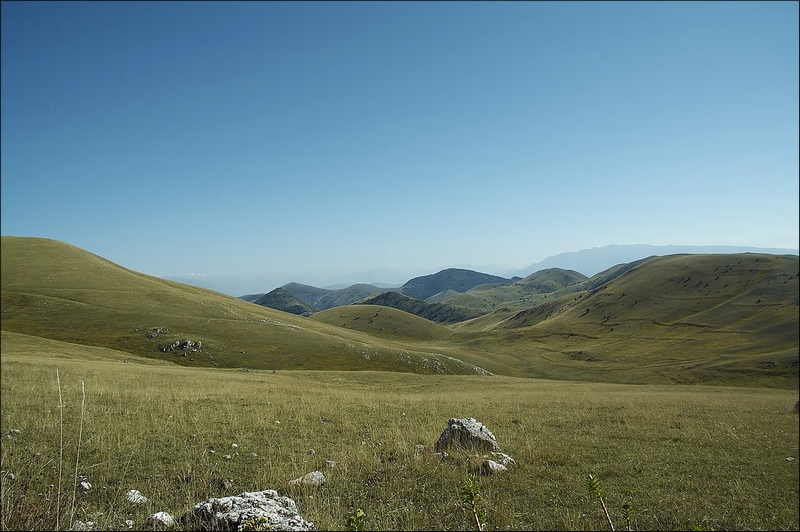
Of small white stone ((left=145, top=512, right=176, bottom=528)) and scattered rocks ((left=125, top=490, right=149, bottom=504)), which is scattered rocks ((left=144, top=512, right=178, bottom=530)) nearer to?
small white stone ((left=145, top=512, right=176, bottom=528))

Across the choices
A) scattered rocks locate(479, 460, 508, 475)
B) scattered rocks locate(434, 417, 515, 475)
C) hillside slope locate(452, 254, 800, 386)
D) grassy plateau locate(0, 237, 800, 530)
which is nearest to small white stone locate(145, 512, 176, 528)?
grassy plateau locate(0, 237, 800, 530)

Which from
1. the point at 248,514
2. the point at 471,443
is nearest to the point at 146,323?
the point at 471,443

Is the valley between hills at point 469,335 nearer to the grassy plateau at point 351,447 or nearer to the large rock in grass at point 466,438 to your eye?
the grassy plateau at point 351,447

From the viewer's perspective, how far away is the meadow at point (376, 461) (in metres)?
8.37

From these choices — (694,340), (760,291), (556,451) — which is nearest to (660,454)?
(556,451)

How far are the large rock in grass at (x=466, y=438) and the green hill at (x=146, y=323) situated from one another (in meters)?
11.0

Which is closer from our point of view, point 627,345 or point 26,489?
point 26,489

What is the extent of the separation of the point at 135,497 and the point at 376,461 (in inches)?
216

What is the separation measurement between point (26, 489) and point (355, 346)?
77.2 meters

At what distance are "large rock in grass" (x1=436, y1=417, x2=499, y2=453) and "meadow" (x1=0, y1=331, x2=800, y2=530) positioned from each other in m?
Result: 0.67

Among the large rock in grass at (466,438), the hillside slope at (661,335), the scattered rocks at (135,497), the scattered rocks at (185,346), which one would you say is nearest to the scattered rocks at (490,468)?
the large rock in grass at (466,438)

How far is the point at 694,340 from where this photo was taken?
10681 centimetres

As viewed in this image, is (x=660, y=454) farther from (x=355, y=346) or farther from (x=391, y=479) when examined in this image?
(x=355, y=346)

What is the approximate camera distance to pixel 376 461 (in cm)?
1123
